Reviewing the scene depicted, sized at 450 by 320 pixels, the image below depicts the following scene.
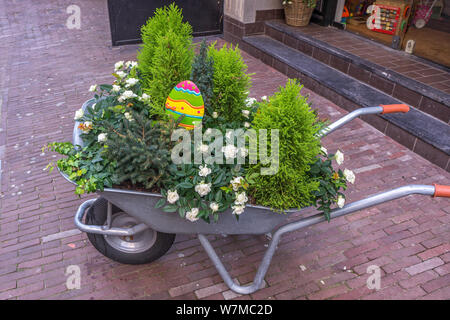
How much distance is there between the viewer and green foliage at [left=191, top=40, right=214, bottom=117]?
2631 mm

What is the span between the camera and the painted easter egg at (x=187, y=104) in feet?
8.18

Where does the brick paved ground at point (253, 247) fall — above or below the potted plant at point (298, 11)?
below

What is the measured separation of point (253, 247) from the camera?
306cm

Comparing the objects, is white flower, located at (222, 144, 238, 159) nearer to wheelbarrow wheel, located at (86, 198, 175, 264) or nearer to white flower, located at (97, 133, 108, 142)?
white flower, located at (97, 133, 108, 142)

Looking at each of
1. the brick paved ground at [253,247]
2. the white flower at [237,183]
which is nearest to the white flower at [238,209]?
the white flower at [237,183]

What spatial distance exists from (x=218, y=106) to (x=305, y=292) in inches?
58.4

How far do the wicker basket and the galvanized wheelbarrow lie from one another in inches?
172

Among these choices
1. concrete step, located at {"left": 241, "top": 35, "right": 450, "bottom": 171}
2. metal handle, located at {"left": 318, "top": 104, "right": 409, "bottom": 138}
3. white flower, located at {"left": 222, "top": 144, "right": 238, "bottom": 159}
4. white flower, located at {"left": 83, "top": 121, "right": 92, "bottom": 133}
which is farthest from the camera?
concrete step, located at {"left": 241, "top": 35, "right": 450, "bottom": 171}

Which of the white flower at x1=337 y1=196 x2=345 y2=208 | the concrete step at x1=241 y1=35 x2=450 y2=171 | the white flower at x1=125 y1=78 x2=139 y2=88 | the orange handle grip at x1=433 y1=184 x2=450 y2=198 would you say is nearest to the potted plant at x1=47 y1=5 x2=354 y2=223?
the white flower at x1=337 y1=196 x2=345 y2=208

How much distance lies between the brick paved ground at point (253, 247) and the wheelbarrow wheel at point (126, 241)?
133 millimetres

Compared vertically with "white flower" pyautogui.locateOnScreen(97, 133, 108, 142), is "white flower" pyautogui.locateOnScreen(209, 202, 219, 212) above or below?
below

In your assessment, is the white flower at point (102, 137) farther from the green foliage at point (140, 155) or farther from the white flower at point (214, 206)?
the white flower at point (214, 206)

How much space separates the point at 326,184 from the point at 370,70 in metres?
3.52

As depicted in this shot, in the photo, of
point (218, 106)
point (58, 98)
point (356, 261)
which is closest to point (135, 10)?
point (58, 98)
